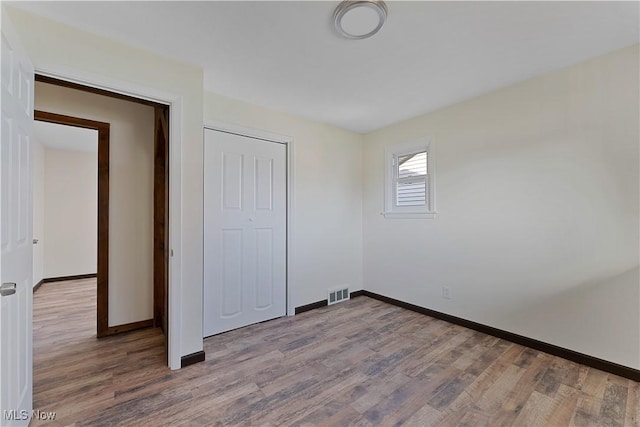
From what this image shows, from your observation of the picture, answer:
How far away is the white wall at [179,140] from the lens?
1828 millimetres

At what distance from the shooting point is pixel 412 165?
341 centimetres

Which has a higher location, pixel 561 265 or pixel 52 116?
pixel 52 116

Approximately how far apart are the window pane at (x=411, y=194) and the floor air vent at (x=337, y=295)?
135 cm

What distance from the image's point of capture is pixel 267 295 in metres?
3.06

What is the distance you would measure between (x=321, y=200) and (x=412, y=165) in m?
1.20

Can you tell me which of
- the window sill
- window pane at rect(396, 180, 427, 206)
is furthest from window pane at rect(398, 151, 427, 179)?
the window sill

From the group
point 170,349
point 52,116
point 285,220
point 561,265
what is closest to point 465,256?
point 561,265

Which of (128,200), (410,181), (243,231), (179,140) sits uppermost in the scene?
(179,140)

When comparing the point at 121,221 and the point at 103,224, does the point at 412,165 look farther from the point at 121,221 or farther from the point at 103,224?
the point at 103,224

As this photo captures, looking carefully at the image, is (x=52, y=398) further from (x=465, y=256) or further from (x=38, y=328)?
(x=465, y=256)

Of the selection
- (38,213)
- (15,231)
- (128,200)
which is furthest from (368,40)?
(38,213)

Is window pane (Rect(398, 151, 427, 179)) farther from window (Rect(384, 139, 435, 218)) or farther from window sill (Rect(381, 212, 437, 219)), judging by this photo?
window sill (Rect(381, 212, 437, 219))

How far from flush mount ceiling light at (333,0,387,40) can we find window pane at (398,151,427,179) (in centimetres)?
183

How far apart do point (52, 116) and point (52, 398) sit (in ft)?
7.36
